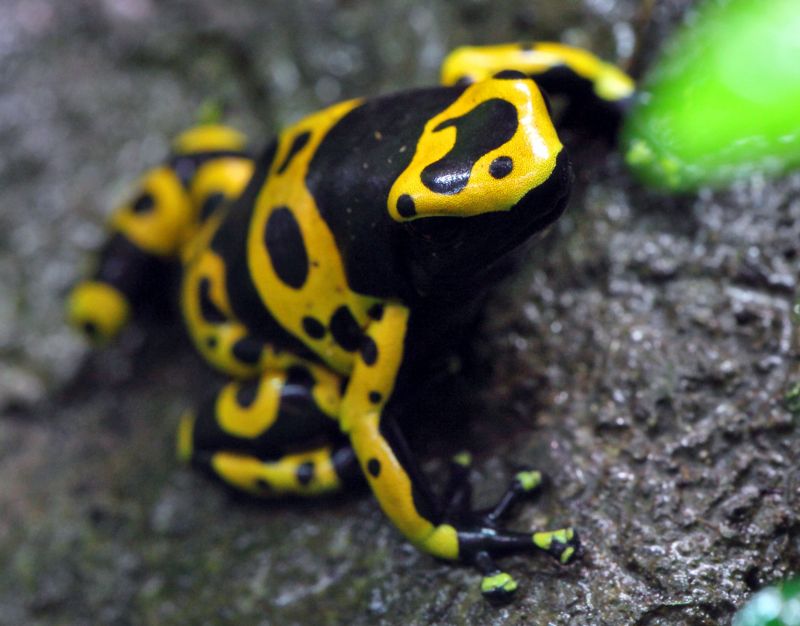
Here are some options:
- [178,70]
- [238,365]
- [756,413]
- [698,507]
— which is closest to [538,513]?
[698,507]

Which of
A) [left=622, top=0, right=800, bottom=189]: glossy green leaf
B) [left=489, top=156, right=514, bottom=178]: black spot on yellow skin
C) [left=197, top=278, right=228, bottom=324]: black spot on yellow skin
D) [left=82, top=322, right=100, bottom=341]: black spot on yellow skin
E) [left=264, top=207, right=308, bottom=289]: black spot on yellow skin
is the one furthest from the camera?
[left=82, top=322, right=100, bottom=341]: black spot on yellow skin

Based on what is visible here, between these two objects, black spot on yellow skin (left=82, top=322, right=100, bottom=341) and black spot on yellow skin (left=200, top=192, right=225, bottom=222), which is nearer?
black spot on yellow skin (left=200, top=192, right=225, bottom=222)

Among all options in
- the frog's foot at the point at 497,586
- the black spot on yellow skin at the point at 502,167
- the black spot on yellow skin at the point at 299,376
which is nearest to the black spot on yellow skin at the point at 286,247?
the black spot on yellow skin at the point at 299,376

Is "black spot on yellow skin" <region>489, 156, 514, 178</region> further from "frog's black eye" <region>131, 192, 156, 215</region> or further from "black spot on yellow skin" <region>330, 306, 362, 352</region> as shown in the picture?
"frog's black eye" <region>131, 192, 156, 215</region>

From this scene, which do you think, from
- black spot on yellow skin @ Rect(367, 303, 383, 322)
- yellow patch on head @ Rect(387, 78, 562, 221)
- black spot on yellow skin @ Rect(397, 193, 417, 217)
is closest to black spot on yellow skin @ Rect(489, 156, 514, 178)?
yellow patch on head @ Rect(387, 78, 562, 221)

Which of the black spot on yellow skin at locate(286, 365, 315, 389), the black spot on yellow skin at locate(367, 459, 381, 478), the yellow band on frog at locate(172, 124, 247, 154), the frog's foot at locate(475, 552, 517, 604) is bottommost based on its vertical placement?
the frog's foot at locate(475, 552, 517, 604)

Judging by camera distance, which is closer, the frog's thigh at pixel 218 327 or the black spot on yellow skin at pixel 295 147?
the black spot on yellow skin at pixel 295 147

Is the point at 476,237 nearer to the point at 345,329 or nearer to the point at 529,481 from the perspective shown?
the point at 345,329

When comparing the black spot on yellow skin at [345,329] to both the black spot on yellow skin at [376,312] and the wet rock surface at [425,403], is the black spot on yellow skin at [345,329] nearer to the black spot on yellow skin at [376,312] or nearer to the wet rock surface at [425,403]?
the black spot on yellow skin at [376,312]
